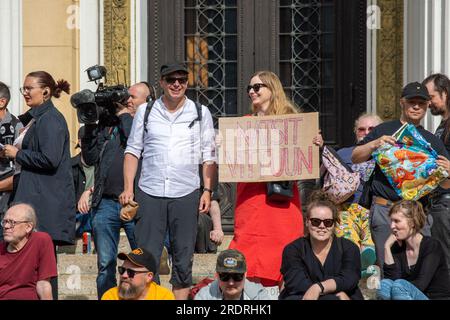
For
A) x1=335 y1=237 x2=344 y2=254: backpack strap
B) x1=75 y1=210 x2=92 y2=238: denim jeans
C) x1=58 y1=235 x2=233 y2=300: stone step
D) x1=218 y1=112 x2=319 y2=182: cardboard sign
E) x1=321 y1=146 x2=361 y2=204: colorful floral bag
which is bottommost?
x1=58 y1=235 x2=233 y2=300: stone step

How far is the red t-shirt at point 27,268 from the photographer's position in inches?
353

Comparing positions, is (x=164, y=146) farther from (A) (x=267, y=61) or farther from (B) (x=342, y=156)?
(A) (x=267, y=61)

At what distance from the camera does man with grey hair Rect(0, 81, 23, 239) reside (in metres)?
9.88

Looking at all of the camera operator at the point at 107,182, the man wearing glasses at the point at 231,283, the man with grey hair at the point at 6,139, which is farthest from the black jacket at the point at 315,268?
the man with grey hair at the point at 6,139

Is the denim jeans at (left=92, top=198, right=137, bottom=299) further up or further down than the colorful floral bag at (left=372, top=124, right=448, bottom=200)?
further down

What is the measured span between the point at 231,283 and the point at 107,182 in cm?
169

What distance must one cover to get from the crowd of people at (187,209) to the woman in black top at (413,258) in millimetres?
10

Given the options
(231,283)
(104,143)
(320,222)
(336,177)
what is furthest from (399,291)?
(104,143)

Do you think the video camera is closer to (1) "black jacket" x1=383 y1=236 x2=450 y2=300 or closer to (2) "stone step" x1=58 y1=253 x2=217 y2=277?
(2) "stone step" x1=58 y1=253 x2=217 y2=277

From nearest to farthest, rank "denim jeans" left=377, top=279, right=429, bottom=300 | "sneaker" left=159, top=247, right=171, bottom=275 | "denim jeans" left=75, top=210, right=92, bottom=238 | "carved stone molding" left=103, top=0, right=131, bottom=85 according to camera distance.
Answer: "denim jeans" left=377, top=279, right=429, bottom=300 < "sneaker" left=159, top=247, right=171, bottom=275 < "denim jeans" left=75, top=210, right=92, bottom=238 < "carved stone molding" left=103, top=0, right=131, bottom=85

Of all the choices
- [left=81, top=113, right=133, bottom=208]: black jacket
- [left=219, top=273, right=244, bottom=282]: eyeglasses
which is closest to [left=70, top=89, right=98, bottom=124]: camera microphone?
[left=81, top=113, right=133, bottom=208]: black jacket

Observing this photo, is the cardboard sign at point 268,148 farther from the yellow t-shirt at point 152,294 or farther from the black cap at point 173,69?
the yellow t-shirt at point 152,294
